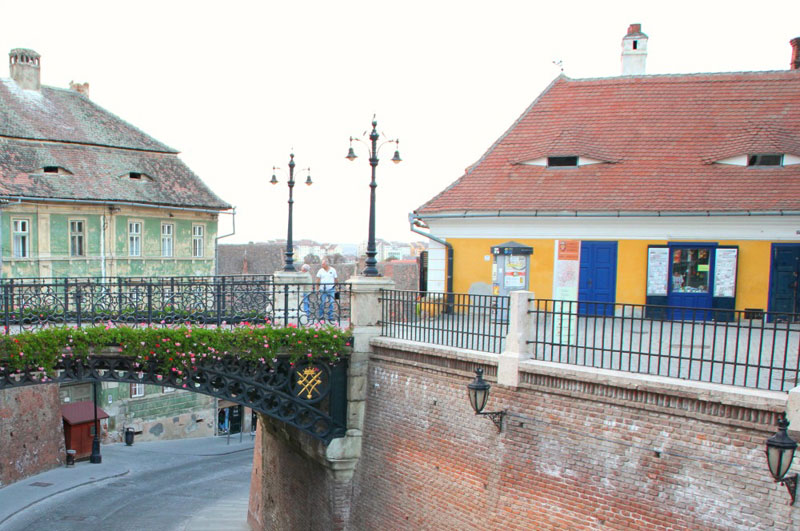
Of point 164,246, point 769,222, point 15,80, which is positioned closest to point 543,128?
point 769,222

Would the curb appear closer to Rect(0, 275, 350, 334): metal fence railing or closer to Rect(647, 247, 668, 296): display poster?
Rect(0, 275, 350, 334): metal fence railing

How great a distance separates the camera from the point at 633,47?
66.6 ft

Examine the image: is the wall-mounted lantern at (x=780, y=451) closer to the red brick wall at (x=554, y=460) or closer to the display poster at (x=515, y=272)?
the red brick wall at (x=554, y=460)

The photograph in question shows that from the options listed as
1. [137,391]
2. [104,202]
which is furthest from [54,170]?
[137,391]

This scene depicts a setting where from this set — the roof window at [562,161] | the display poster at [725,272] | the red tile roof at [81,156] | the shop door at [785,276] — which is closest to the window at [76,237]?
the red tile roof at [81,156]

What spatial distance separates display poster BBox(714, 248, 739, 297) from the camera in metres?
15.9

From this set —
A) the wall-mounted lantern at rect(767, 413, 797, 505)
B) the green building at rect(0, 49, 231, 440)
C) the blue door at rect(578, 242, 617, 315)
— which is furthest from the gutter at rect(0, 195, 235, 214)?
the wall-mounted lantern at rect(767, 413, 797, 505)

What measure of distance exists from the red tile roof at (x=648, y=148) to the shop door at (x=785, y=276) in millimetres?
1193

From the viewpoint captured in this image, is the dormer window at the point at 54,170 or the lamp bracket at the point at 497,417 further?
the dormer window at the point at 54,170

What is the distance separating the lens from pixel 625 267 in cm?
1659

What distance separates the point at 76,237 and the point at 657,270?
21.4 metres

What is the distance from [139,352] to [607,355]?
25.9 ft

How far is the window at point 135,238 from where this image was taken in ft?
89.2

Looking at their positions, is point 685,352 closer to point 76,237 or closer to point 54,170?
point 76,237
